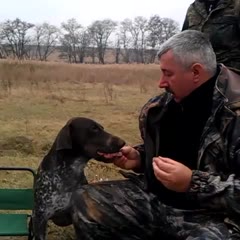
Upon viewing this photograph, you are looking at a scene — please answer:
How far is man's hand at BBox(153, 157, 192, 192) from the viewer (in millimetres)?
2822

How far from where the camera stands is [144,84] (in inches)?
764

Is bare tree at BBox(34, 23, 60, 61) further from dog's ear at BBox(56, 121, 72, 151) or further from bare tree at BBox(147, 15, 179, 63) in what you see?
dog's ear at BBox(56, 121, 72, 151)

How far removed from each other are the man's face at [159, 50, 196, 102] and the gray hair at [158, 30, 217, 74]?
0.10 feet

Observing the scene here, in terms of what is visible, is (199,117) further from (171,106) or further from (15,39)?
(15,39)

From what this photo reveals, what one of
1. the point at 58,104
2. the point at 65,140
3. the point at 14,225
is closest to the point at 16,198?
the point at 14,225

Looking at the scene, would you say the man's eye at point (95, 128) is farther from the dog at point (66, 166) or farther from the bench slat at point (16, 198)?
the bench slat at point (16, 198)

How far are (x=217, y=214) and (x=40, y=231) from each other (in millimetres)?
1255

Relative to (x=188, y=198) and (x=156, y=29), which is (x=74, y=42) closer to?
(x=156, y=29)

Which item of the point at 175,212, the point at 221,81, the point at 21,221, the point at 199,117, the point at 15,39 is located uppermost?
the point at 221,81

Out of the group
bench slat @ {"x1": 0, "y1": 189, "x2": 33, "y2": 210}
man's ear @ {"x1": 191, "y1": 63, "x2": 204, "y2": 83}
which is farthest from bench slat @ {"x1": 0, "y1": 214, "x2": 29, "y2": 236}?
man's ear @ {"x1": 191, "y1": 63, "x2": 204, "y2": 83}

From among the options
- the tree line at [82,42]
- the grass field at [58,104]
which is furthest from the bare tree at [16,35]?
the grass field at [58,104]

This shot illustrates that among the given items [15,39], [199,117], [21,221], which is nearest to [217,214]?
[199,117]

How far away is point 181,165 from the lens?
9.36 ft

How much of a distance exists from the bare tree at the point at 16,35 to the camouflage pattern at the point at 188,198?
45.9m
